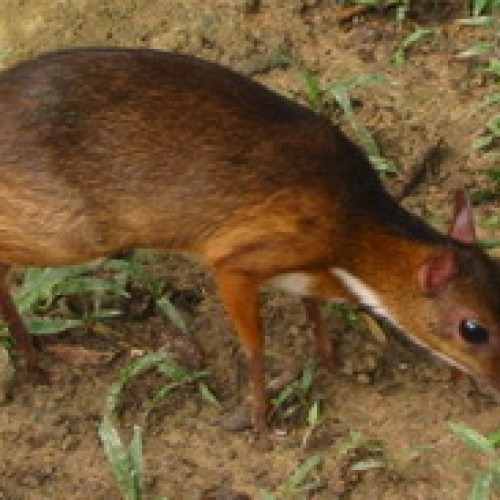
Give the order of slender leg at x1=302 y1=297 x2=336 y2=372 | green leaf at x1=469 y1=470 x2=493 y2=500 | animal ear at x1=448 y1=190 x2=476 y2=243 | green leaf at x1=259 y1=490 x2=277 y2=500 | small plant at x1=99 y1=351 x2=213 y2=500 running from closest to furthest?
green leaf at x1=469 y1=470 x2=493 y2=500, small plant at x1=99 y1=351 x2=213 y2=500, green leaf at x1=259 y1=490 x2=277 y2=500, animal ear at x1=448 y1=190 x2=476 y2=243, slender leg at x1=302 y1=297 x2=336 y2=372

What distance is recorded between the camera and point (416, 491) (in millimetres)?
5613

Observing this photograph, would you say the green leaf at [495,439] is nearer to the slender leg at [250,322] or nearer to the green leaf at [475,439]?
the green leaf at [475,439]

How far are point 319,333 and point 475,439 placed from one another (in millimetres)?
901

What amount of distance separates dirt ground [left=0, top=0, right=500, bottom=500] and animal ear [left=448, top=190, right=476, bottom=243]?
2.34ft

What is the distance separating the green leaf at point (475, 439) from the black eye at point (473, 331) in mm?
359

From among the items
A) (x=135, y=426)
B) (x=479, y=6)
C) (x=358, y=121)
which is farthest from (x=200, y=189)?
(x=479, y=6)

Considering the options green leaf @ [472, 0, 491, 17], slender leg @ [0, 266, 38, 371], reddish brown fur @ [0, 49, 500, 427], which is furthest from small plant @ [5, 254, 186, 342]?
green leaf @ [472, 0, 491, 17]

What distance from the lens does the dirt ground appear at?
5715 millimetres

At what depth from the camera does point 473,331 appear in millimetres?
5500

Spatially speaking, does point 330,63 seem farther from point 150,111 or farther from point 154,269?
point 150,111

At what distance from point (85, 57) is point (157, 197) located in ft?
2.17

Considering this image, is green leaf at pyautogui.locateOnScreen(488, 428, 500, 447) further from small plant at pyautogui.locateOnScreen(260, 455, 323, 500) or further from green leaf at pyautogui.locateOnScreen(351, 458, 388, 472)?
small plant at pyautogui.locateOnScreen(260, 455, 323, 500)

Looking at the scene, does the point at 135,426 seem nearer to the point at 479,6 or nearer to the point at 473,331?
the point at 473,331

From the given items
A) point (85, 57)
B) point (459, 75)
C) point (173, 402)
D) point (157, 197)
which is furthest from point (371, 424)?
point (459, 75)
